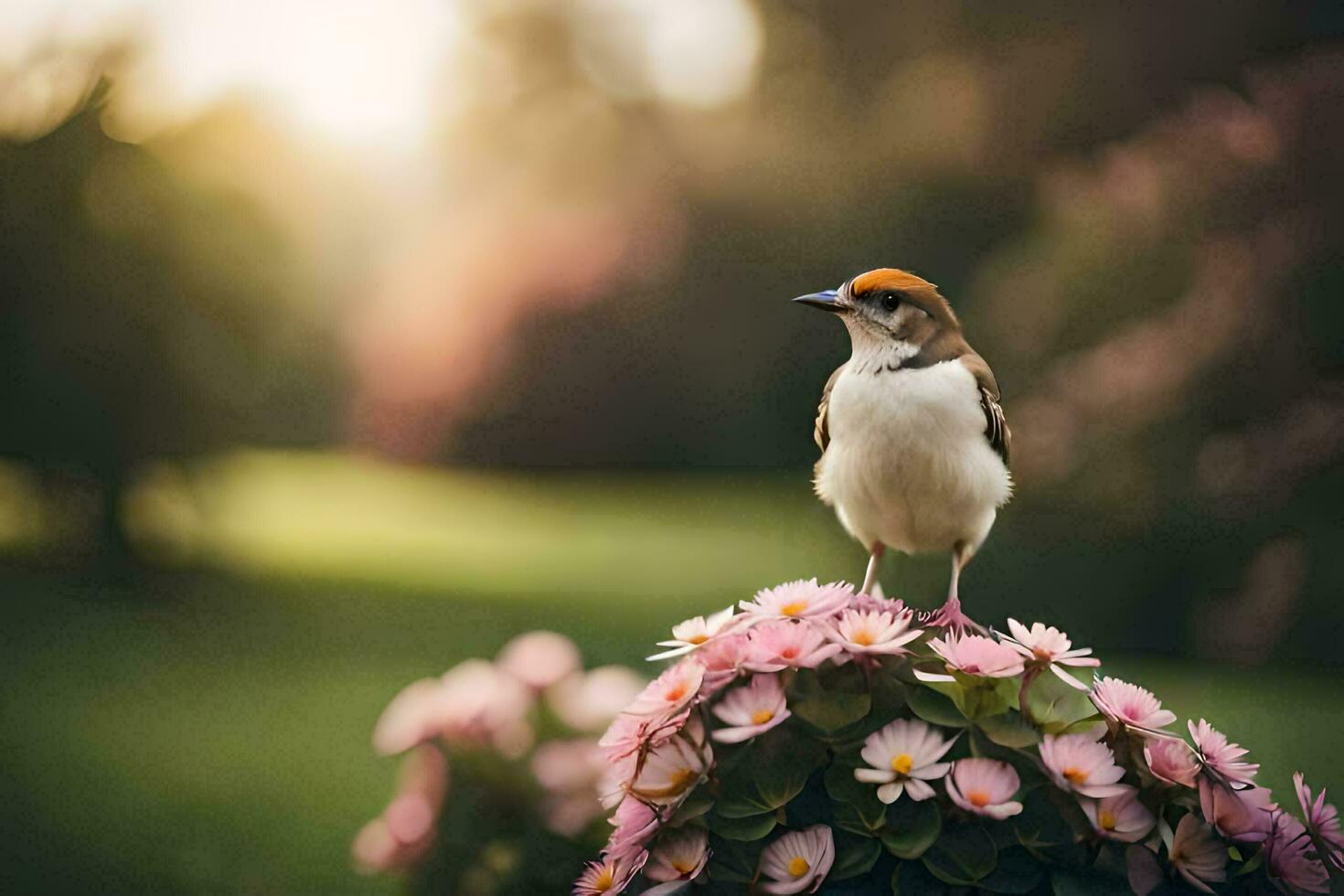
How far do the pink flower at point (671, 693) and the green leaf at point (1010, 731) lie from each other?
5.6 inches

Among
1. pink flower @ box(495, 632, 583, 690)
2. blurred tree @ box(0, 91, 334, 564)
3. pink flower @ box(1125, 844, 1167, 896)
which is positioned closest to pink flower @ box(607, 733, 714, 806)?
pink flower @ box(1125, 844, 1167, 896)

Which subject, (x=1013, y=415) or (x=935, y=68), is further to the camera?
(x=935, y=68)

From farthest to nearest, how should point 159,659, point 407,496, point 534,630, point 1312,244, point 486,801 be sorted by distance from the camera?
point 407,496 < point 534,630 < point 159,659 < point 1312,244 < point 486,801

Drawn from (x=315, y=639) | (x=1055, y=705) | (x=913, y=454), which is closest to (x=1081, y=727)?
(x=1055, y=705)

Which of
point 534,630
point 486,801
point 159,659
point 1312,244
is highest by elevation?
point 1312,244

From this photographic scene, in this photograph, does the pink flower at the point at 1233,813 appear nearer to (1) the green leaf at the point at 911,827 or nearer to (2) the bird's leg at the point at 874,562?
(1) the green leaf at the point at 911,827

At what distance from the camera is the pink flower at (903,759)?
55 cm

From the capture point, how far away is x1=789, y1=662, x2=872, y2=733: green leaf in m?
0.58

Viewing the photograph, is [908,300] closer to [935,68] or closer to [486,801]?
[486,801]

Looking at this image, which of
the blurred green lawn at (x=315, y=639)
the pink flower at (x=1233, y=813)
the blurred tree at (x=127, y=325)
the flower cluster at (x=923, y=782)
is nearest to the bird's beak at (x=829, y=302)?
the flower cluster at (x=923, y=782)

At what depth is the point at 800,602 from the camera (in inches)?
25.6

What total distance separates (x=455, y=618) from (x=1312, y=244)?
162cm

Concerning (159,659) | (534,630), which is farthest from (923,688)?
(159,659)

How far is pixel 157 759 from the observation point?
1.92 meters
